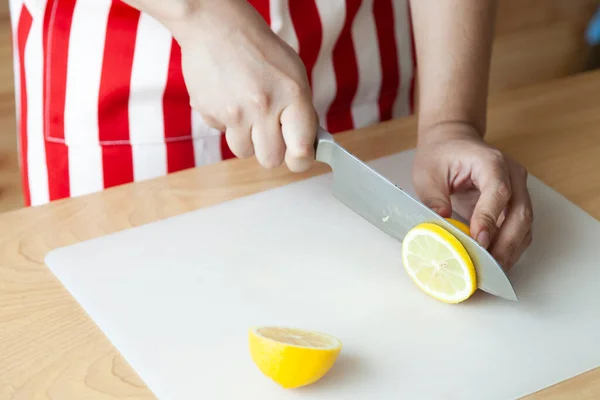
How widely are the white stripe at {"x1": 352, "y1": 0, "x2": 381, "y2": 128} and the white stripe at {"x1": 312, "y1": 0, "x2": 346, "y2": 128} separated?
0.15 feet

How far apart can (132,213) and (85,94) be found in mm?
209

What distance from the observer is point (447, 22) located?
1.14 metres

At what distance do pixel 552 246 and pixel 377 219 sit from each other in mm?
199

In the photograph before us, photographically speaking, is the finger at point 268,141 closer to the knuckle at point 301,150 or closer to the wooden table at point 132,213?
the knuckle at point 301,150

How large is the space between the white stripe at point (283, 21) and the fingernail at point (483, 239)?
366mm

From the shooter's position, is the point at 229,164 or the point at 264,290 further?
the point at 229,164

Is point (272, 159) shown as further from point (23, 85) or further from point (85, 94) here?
point (23, 85)

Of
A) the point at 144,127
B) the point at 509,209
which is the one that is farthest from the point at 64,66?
the point at 509,209

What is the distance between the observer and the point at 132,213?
1018 mm

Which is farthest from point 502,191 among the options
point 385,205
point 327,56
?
point 327,56

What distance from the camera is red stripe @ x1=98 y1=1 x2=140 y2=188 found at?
1.10m

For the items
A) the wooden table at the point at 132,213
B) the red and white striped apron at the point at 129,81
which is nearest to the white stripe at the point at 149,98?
the red and white striped apron at the point at 129,81

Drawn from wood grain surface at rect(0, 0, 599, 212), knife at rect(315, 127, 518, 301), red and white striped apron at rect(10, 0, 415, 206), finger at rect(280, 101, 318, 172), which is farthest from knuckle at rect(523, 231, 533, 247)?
wood grain surface at rect(0, 0, 599, 212)

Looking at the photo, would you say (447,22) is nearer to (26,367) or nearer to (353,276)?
(353,276)
